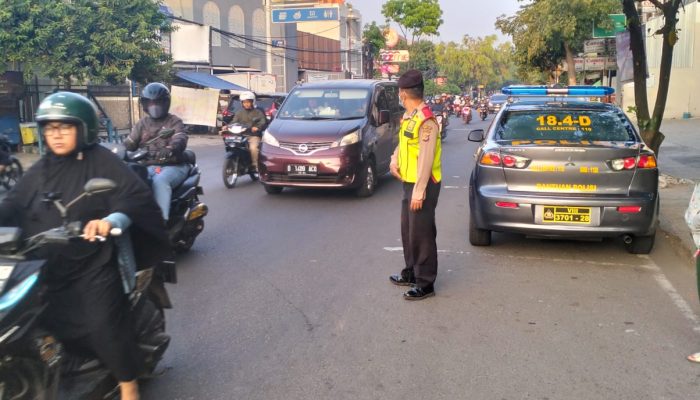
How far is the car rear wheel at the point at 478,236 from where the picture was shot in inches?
287

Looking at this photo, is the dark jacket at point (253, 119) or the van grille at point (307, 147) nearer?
the van grille at point (307, 147)

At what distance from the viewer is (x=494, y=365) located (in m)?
4.22

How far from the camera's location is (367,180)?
10.9 metres

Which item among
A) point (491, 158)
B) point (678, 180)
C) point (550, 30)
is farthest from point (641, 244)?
point (550, 30)

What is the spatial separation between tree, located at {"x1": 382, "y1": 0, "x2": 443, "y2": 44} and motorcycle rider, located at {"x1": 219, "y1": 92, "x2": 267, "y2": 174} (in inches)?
1728

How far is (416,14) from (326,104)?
45.2m

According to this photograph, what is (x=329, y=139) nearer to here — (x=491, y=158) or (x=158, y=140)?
(x=491, y=158)

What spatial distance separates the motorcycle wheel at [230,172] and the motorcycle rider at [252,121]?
429 millimetres

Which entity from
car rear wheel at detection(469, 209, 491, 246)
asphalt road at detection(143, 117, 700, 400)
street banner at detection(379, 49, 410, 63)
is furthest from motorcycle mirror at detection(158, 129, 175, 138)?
street banner at detection(379, 49, 410, 63)

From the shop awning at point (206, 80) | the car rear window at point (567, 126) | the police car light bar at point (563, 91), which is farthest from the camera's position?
the shop awning at point (206, 80)

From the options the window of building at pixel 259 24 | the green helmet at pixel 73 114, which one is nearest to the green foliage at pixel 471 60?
the window of building at pixel 259 24

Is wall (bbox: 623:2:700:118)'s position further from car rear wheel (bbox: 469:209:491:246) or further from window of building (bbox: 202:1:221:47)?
car rear wheel (bbox: 469:209:491:246)

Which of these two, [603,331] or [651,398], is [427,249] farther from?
[651,398]

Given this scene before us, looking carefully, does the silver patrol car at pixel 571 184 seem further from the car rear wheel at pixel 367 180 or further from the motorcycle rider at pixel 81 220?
the motorcycle rider at pixel 81 220
